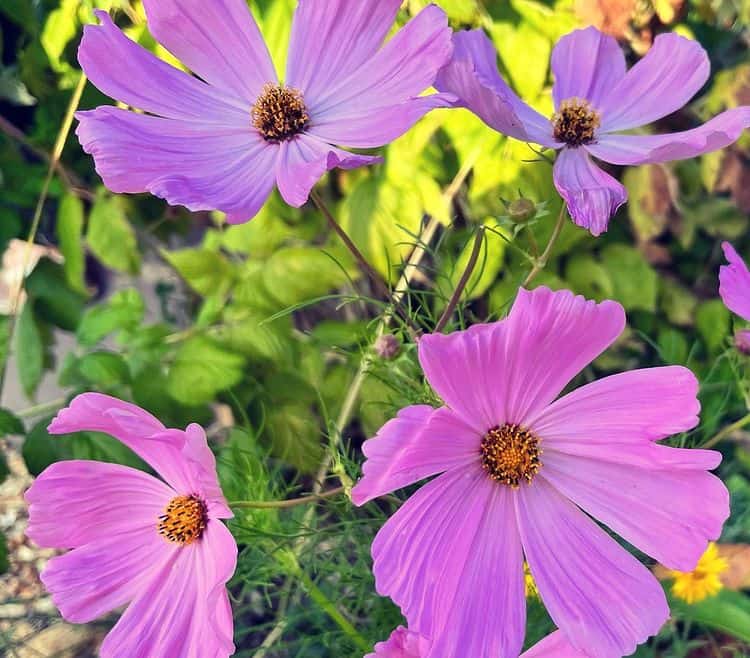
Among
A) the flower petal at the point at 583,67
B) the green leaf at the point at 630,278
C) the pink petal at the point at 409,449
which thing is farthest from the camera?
the green leaf at the point at 630,278

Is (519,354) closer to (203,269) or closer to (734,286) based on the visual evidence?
(734,286)

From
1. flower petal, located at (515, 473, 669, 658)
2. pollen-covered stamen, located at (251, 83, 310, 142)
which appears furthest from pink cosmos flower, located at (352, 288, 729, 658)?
pollen-covered stamen, located at (251, 83, 310, 142)

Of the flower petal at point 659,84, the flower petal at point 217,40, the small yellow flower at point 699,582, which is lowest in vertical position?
the small yellow flower at point 699,582

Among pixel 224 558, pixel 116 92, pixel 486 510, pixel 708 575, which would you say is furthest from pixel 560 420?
pixel 708 575

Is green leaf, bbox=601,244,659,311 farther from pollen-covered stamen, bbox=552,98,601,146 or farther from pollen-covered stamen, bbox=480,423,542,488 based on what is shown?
pollen-covered stamen, bbox=480,423,542,488

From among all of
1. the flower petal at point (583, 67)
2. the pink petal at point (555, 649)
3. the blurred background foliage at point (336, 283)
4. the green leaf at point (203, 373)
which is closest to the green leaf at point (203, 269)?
the blurred background foliage at point (336, 283)

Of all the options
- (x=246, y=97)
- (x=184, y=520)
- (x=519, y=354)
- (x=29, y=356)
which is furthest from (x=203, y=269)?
(x=519, y=354)

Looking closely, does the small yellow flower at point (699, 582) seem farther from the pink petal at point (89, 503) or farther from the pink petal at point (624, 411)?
the pink petal at point (89, 503)

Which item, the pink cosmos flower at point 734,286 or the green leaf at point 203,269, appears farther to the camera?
the green leaf at point 203,269
